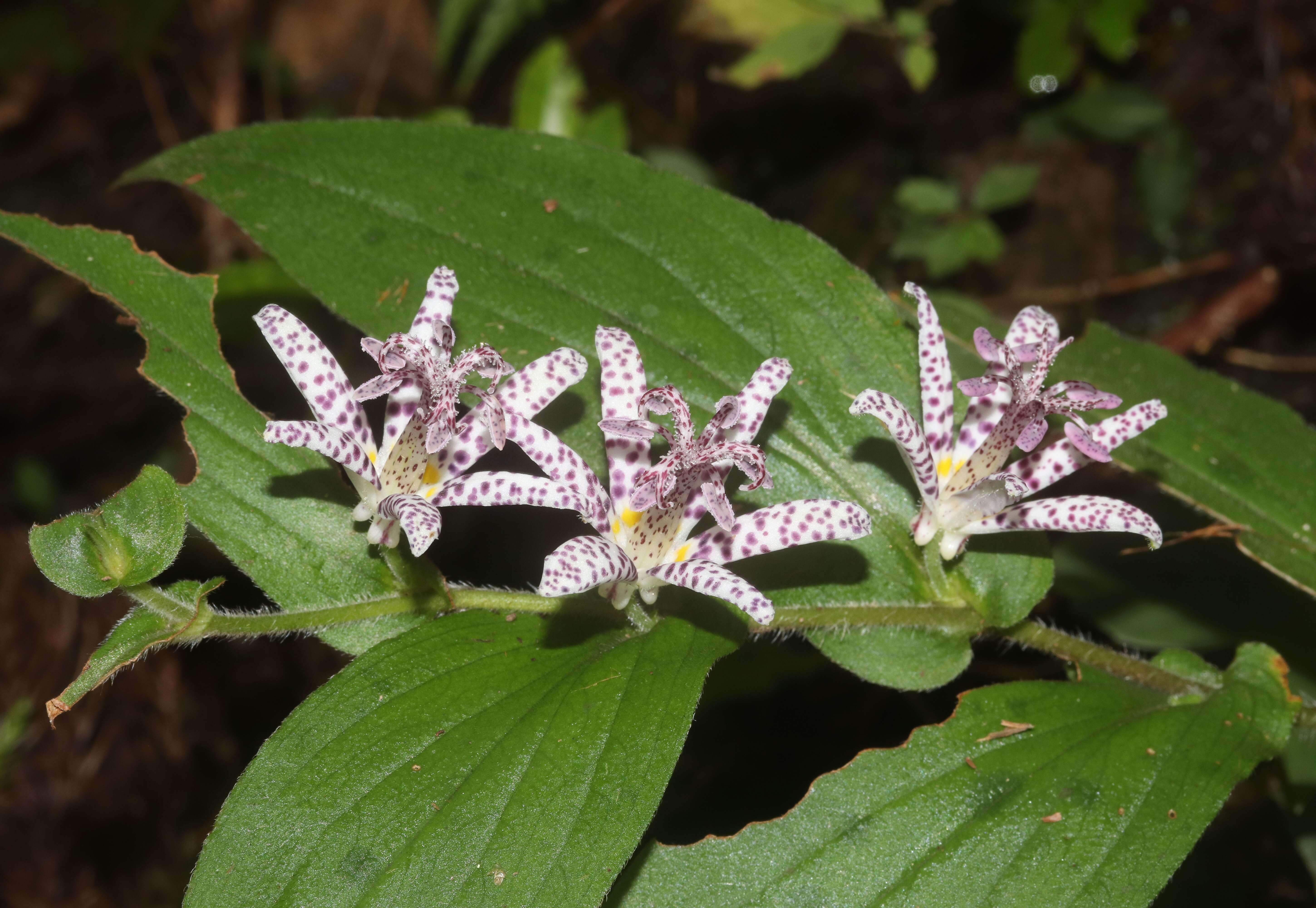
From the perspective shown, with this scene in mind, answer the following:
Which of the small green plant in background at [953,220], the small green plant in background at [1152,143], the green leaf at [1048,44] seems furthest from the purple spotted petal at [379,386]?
the small green plant in background at [1152,143]

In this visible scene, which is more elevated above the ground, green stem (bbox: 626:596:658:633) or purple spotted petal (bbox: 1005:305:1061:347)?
purple spotted petal (bbox: 1005:305:1061:347)

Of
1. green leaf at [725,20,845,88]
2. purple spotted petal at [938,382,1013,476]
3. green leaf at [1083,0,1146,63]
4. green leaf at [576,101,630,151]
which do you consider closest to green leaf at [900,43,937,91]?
green leaf at [725,20,845,88]

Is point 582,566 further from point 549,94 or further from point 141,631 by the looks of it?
point 549,94

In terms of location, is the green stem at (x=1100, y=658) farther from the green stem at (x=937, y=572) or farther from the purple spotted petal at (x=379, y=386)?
the purple spotted petal at (x=379, y=386)

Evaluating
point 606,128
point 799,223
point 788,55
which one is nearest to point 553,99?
point 606,128

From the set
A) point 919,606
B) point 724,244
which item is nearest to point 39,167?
point 724,244

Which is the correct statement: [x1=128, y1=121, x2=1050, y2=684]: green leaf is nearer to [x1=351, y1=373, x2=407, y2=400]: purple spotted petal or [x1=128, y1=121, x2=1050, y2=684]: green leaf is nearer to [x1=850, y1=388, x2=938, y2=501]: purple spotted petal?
[x1=850, y1=388, x2=938, y2=501]: purple spotted petal

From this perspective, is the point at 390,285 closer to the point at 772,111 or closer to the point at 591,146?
the point at 591,146
